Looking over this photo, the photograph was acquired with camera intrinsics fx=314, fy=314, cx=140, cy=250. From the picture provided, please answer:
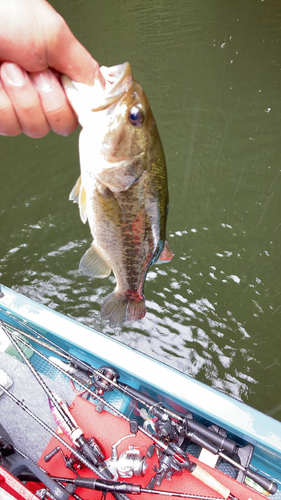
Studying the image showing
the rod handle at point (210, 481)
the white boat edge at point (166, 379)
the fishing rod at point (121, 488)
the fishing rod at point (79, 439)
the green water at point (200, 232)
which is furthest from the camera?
the green water at point (200, 232)

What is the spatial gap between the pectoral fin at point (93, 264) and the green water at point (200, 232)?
2.59 m

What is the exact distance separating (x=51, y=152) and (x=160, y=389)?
551cm

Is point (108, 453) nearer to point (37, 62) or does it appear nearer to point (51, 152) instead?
point (37, 62)

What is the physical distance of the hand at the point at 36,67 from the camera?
1.09 meters

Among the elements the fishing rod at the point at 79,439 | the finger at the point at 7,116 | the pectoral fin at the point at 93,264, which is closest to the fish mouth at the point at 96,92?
the finger at the point at 7,116

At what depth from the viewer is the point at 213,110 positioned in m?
7.82

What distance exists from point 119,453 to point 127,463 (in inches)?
5.5

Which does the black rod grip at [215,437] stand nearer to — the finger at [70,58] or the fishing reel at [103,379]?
the fishing reel at [103,379]

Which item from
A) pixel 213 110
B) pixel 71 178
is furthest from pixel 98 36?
pixel 71 178

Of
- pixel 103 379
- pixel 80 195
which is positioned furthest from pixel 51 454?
pixel 80 195

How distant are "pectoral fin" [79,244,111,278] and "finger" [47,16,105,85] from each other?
89 cm

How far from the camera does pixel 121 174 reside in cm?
148

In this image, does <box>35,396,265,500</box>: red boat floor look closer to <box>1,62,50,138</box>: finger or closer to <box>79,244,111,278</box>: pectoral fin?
<box>79,244,111,278</box>: pectoral fin

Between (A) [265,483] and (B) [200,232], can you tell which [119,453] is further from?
(B) [200,232]
